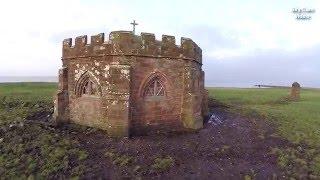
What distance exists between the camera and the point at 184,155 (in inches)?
533

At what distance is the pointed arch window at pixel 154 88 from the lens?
1602 cm

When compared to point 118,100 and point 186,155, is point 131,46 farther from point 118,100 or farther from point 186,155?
point 186,155

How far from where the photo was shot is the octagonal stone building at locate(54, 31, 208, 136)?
593 inches

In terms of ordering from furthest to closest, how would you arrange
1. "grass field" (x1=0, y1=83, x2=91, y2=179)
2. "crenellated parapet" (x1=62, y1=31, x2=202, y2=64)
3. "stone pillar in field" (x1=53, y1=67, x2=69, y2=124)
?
"stone pillar in field" (x1=53, y1=67, x2=69, y2=124), "crenellated parapet" (x1=62, y1=31, x2=202, y2=64), "grass field" (x1=0, y1=83, x2=91, y2=179)

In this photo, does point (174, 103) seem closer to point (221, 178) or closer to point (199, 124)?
point (199, 124)

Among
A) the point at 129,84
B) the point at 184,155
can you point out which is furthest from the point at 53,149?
the point at 184,155

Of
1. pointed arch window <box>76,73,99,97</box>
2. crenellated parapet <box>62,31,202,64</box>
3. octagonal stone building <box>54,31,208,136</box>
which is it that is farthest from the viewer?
pointed arch window <box>76,73,99,97</box>

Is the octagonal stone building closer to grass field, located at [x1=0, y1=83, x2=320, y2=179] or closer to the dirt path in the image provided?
the dirt path

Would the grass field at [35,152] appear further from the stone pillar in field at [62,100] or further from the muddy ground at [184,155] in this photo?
the stone pillar in field at [62,100]

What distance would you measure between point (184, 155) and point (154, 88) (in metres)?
4.11

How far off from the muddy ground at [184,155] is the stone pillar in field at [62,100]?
2.90 ft

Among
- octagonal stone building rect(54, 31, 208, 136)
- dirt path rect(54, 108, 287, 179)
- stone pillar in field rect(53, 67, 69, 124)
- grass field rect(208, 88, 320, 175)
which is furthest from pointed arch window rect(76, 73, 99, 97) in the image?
grass field rect(208, 88, 320, 175)

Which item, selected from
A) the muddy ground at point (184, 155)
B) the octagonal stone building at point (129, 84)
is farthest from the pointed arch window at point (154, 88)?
the muddy ground at point (184, 155)

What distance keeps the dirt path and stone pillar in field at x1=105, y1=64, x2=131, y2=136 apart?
Result: 1.90ft
